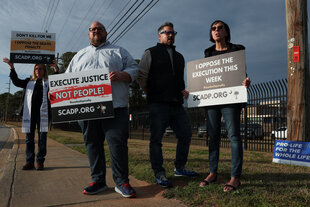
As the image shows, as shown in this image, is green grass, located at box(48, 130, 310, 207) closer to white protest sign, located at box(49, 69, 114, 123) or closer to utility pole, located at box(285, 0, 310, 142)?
white protest sign, located at box(49, 69, 114, 123)

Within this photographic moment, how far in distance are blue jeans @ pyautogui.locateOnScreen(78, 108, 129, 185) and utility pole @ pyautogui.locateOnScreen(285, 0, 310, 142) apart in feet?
13.0

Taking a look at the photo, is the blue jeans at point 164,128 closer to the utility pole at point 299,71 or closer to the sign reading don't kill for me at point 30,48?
the utility pole at point 299,71

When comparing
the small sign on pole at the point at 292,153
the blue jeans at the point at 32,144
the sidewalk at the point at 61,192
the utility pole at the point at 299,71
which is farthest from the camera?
the utility pole at the point at 299,71

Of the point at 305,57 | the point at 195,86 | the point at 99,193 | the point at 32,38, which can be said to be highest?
the point at 32,38

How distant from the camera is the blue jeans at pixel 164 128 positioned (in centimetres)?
305

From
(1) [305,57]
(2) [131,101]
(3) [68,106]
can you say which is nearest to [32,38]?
(3) [68,106]

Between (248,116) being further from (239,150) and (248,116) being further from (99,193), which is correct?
(99,193)

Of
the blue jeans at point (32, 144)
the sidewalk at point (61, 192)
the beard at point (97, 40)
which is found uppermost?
the beard at point (97, 40)

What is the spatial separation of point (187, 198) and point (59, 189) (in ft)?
5.14

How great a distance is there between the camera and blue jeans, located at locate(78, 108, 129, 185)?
2770 mm

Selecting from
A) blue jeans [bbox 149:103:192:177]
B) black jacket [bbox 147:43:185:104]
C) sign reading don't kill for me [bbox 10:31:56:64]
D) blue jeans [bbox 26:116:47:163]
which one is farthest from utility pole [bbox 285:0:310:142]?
sign reading don't kill for me [bbox 10:31:56:64]

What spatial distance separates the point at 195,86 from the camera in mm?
3217

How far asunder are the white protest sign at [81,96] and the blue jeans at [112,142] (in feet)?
0.47

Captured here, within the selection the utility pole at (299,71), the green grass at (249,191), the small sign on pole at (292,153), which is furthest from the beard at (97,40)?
the small sign on pole at (292,153)
